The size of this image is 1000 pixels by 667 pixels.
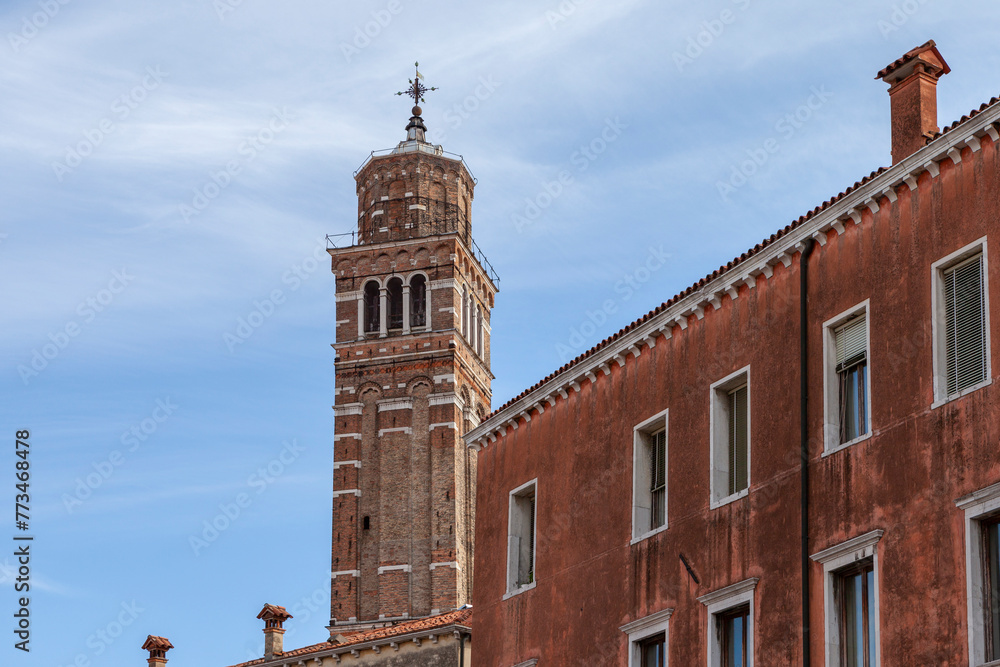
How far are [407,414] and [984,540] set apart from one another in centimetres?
5464

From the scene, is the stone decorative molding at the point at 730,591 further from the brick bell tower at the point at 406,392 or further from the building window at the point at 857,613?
the brick bell tower at the point at 406,392

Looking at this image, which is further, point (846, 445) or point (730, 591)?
point (730, 591)

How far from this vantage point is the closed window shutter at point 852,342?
2011 cm

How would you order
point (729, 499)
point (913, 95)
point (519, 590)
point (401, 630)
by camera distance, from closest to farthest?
point (729, 499), point (913, 95), point (519, 590), point (401, 630)

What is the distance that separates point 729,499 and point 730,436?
3.16 ft

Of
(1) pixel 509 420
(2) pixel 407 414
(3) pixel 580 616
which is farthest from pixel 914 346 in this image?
(2) pixel 407 414

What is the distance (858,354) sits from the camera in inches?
794

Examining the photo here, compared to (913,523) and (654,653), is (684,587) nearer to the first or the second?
(654,653)

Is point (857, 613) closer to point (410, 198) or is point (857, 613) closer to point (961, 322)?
point (961, 322)

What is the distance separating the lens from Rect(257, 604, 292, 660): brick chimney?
39812 mm

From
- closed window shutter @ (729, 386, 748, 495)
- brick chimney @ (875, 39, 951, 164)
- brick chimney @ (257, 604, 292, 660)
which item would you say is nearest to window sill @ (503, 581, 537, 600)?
closed window shutter @ (729, 386, 748, 495)

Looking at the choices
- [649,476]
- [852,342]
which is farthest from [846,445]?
[649,476]

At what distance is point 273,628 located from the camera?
132ft

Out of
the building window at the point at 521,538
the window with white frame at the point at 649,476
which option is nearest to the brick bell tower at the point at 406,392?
the building window at the point at 521,538
